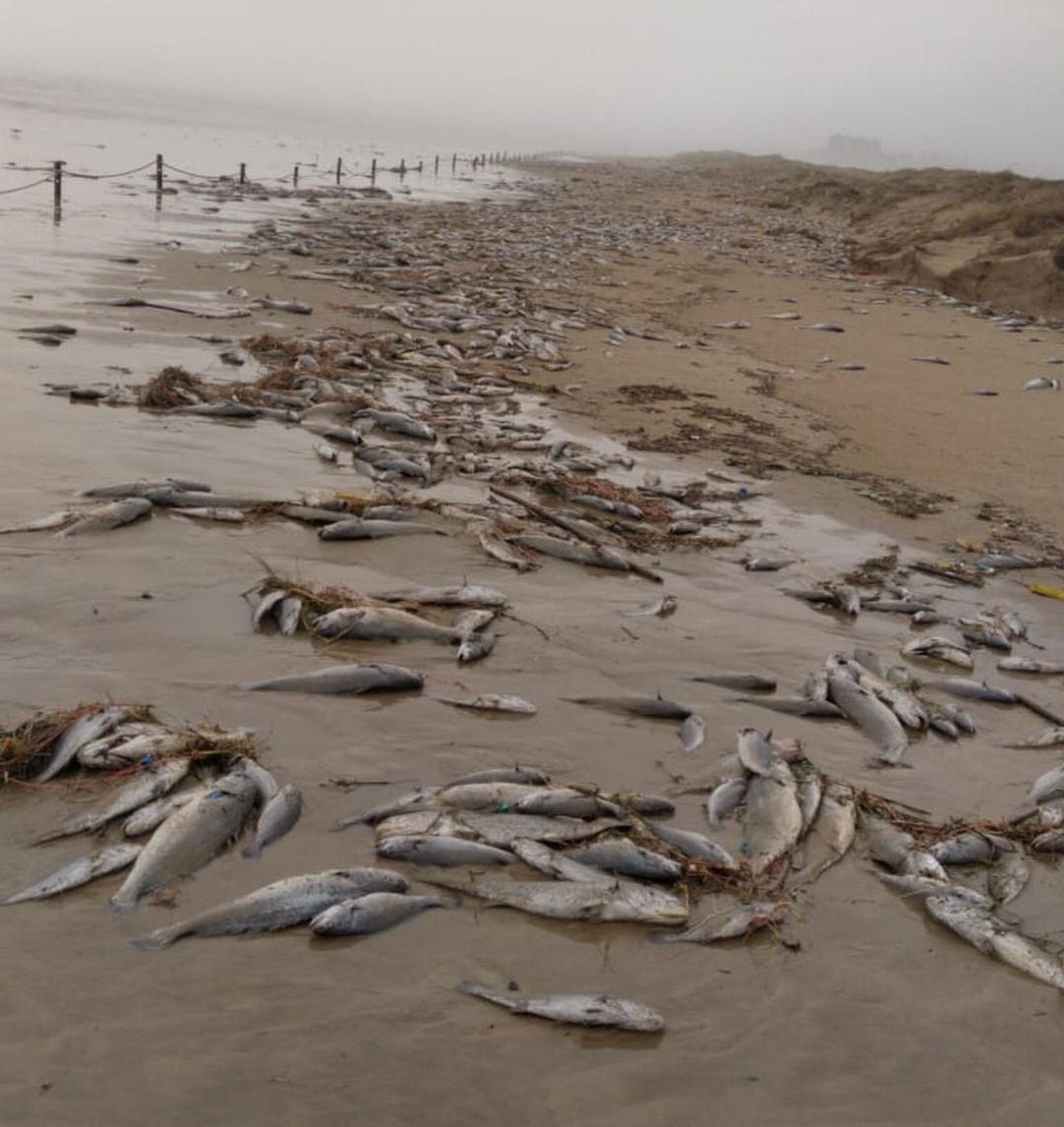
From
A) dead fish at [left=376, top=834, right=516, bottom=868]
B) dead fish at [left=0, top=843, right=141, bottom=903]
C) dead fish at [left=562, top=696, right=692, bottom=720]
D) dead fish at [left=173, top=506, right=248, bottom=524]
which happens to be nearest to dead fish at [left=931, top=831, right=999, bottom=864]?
dead fish at [left=562, top=696, right=692, bottom=720]

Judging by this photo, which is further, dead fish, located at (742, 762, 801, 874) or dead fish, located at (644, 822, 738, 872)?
dead fish, located at (742, 762, 801, 874)

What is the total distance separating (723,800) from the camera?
15.2 ft

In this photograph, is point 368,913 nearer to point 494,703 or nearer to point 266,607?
point 494,703

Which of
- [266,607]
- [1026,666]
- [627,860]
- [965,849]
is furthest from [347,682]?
[1026,666]

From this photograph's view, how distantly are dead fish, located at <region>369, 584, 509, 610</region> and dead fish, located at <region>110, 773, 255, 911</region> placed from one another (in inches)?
91.0

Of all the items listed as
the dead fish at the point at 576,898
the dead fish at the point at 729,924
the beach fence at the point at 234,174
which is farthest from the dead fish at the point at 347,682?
the beach fence at the point at 234,174

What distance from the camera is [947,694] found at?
607 cm

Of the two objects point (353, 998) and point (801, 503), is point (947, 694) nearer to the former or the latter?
point (801, 503)

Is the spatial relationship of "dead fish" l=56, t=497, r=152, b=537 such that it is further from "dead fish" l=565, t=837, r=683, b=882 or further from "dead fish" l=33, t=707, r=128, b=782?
"dead fish" l=565, t=837, r=683, b=882

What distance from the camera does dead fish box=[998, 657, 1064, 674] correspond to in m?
6.45

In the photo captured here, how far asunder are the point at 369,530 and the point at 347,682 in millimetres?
2299

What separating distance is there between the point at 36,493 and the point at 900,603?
6.03 metres

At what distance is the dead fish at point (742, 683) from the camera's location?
19.0 ft

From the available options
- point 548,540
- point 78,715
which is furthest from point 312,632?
point 548,540
